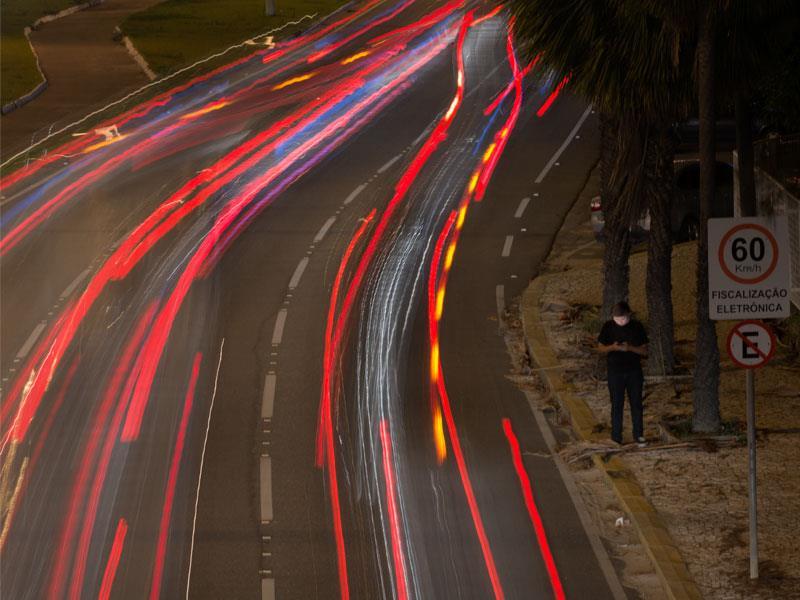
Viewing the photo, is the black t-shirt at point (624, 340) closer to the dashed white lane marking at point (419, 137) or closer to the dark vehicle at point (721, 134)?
the dark vehicle at point (721, 134)

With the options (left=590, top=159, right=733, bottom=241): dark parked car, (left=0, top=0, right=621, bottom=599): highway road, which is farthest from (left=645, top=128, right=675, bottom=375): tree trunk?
(left=590, top=159, right=733, bottom=241): dark parked car

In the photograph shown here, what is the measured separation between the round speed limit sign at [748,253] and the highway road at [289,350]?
9.03ft

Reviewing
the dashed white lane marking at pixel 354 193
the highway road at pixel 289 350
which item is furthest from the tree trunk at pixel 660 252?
the dashed white lane marking at pixel 354 193

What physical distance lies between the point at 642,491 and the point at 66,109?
2914 centimetres

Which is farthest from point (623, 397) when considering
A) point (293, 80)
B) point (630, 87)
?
point (293, 80)

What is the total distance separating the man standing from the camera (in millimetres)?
15891

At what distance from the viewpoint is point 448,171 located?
1225 inches

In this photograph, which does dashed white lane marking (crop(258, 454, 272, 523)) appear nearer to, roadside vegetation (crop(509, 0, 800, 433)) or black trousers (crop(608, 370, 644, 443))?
black trousers (crop(608, 370, 644, 443))

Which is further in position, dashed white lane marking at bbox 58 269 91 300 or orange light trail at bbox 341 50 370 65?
orange light trail at bbox 341 50 370 65

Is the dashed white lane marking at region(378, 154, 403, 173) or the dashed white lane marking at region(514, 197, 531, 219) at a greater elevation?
the dashed white lane marking at region(378, 154, 403, 173)

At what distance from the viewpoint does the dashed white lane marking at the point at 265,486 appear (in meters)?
14.1

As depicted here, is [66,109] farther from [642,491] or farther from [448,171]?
[642,491]

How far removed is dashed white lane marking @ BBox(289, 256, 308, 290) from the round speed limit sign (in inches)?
469

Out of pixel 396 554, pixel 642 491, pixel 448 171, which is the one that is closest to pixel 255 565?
pixel 396 554
